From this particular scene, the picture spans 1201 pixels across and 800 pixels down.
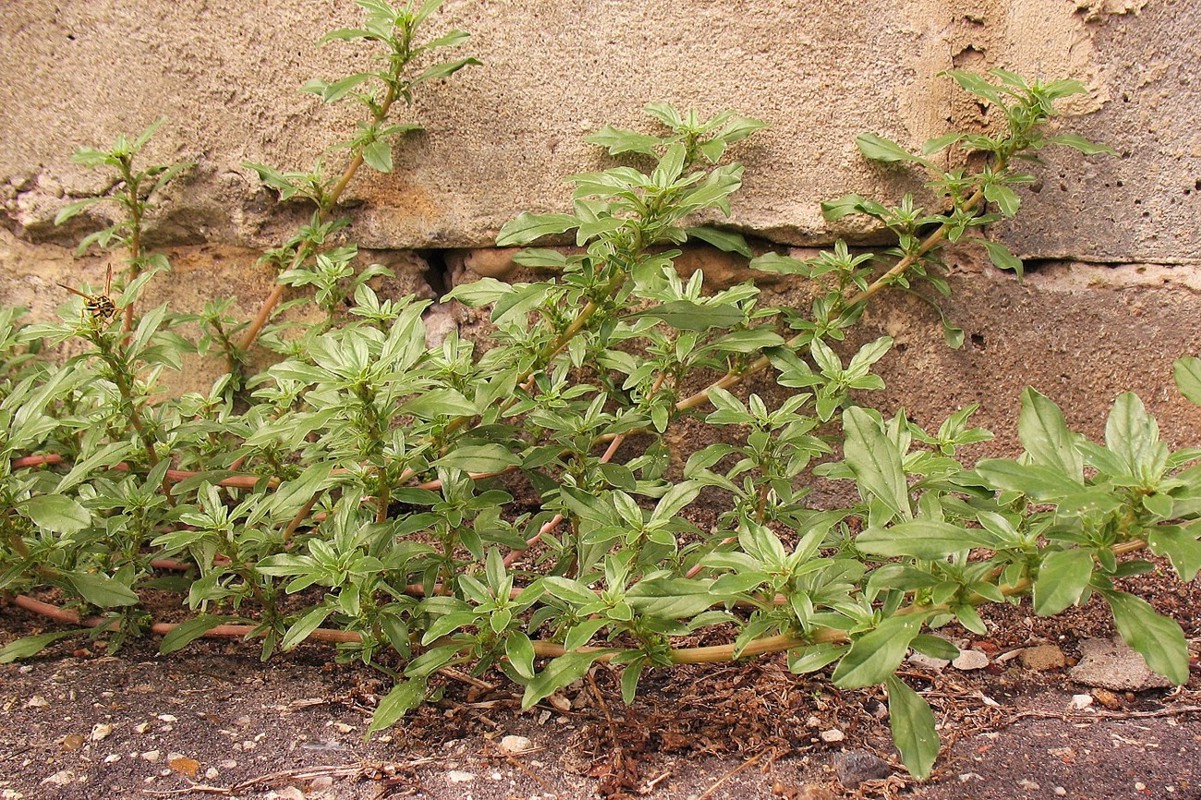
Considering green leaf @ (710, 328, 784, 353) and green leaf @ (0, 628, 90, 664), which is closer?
green leaf @ (0, 628, 90, 664)

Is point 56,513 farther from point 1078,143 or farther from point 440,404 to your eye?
point 1078,143

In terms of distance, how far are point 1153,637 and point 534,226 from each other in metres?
1.27

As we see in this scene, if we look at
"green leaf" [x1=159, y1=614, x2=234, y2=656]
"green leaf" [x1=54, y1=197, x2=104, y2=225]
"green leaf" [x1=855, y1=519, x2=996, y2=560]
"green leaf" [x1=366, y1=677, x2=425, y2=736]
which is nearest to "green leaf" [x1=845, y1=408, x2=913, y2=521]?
"green leaf" [x1=855, y1=519, x2=996, y2=560]

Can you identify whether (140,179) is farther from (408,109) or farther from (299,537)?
(299,537)

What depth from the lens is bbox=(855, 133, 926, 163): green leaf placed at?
2.29m

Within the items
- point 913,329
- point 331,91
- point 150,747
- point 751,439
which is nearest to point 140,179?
point 331,91

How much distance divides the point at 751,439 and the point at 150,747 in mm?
1289

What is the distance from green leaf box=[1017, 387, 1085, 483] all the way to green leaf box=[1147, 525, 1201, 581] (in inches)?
5.4

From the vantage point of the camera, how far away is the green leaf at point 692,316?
1.84 metres

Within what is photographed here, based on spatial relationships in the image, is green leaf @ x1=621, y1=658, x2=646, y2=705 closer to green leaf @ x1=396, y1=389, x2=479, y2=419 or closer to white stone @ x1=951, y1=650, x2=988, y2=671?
green leaf @ x1=396, y1=389, x2=479, y2=419

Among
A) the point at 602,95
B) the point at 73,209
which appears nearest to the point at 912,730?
the point at 602,95

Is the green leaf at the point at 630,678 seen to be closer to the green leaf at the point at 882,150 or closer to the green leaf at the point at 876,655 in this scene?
the green leaf at the point at 876,655

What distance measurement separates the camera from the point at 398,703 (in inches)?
69.5

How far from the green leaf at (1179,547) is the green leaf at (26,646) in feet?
6.72
